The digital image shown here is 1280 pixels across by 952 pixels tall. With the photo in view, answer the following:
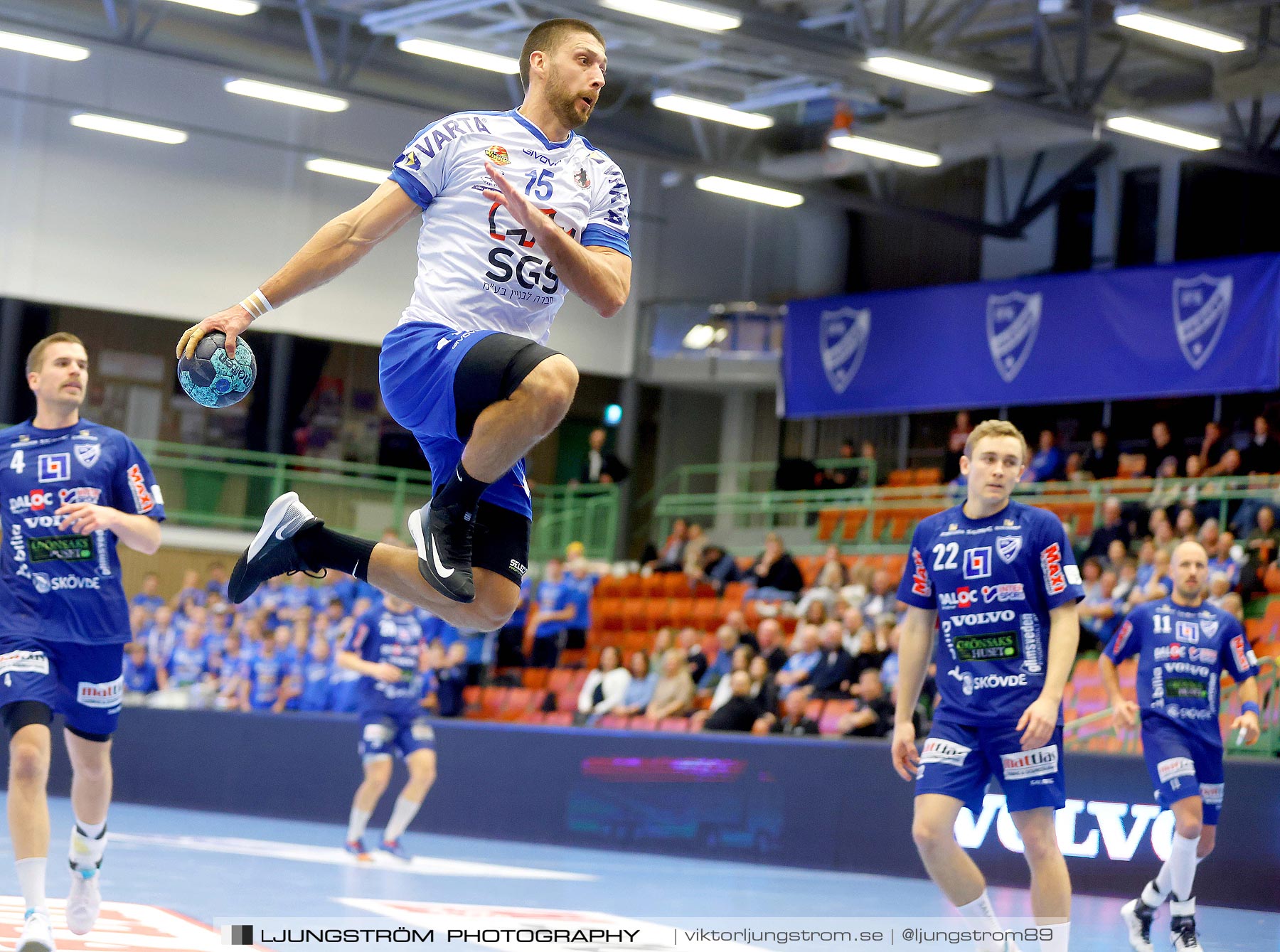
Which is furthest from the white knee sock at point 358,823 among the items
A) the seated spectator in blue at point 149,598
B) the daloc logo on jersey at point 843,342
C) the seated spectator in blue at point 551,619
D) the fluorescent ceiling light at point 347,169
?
the fluorescent ceiling light at point 347,169

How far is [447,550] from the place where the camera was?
4.87m

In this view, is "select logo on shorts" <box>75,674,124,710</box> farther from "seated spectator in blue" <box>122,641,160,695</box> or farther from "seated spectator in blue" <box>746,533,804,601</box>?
"seated spectator in blue" <box>122,641,160,695</box>

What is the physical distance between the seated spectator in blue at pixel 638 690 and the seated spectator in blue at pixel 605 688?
66 mm

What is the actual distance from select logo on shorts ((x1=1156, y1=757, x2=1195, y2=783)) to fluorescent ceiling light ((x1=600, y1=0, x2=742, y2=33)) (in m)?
10.2

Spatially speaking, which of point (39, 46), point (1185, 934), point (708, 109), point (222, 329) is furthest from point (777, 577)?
point (222, 329)

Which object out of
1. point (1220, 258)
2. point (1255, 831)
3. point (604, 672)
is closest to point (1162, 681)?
point (1255, 831)

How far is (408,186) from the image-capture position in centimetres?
499

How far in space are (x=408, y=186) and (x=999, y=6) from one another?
15.7 metres

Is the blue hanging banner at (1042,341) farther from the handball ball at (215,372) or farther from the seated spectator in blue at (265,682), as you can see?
the handball ball at (215,372)

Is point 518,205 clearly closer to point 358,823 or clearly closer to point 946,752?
point 946,752

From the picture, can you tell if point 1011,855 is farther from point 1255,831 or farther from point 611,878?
point 611,878

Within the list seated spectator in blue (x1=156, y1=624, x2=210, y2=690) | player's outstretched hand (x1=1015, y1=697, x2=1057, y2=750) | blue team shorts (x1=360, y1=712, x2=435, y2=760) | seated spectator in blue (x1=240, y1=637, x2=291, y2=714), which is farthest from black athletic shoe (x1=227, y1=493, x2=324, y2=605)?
seated spectator in blue (x1=156, y1=624, x2=210, y2=690)

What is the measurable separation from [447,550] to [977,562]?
257 cm

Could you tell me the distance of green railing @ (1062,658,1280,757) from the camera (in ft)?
37.3
